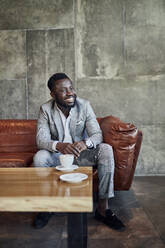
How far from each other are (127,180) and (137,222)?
15.8 inches

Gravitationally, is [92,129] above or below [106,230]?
above

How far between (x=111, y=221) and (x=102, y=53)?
2244mm

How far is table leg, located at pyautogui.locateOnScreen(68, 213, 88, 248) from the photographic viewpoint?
0.99 meters

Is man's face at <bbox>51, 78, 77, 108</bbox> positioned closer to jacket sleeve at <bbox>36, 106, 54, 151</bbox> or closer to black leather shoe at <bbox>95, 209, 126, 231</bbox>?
jacket sleeve at <bbox>36, 106, 54, 151</bbox>

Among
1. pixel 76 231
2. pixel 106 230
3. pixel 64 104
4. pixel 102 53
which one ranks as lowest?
pixel 106 230

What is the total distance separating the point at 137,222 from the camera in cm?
176

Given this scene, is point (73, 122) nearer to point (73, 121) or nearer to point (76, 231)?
point (73, 121)

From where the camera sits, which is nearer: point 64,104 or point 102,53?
point 64,104

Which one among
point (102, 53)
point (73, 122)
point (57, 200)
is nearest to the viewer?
point (57, 200)

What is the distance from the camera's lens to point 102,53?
3.21 m

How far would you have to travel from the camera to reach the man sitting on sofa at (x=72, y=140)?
1754 mm

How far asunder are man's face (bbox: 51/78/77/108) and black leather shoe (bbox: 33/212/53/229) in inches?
36.8

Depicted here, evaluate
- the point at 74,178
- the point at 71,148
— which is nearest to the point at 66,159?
the point at 74,178

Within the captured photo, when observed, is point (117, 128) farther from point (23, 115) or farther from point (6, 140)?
point (23, 115)
